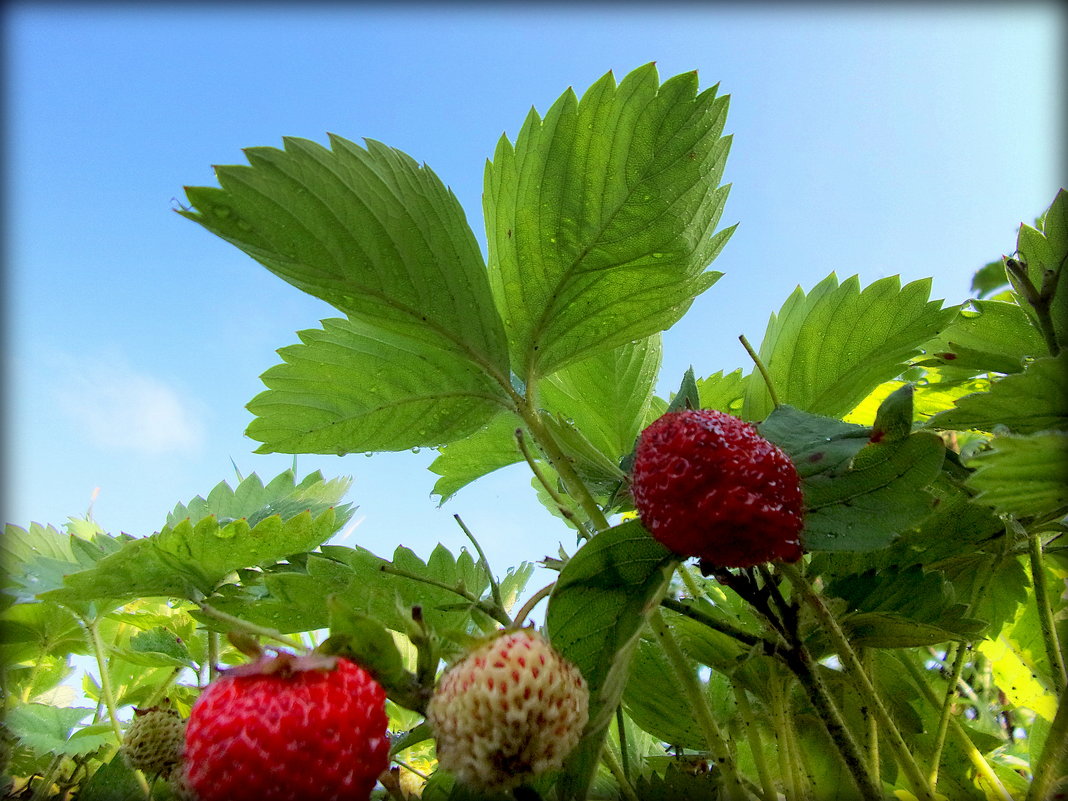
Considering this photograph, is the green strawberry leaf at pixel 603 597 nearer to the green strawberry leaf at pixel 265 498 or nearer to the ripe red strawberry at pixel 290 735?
the ripe red strawberry at pixel 290 735

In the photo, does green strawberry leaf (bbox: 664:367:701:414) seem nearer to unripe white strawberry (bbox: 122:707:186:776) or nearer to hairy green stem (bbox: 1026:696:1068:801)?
hairy green stem (bbox: 1026:696:1068:801)

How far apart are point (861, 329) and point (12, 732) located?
3.16 feet

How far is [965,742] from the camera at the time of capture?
2.27ft

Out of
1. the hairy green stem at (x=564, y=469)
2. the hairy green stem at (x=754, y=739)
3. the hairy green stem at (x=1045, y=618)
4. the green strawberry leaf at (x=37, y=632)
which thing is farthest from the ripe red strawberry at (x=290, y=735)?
the hairy green stem at (x=1045, y=618)

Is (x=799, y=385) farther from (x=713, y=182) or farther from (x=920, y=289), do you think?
(x=713, y=182)

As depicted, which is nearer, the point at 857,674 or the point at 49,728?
the point at 857,674

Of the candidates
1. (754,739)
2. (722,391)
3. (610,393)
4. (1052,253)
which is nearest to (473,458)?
(610,393)

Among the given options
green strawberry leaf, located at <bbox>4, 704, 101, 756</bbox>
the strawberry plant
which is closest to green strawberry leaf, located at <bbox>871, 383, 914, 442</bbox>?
the strawberry plant

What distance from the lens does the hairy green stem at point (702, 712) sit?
58 centimetres

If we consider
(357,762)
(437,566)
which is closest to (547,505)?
(437,566)

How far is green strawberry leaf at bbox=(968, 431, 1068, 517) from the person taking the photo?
48cm

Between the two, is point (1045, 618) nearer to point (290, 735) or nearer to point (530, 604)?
point (530, 604)

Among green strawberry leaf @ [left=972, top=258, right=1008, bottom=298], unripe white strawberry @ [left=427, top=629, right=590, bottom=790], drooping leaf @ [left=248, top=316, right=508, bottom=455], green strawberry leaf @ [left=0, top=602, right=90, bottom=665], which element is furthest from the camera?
green strawberry leaf @ [left=972, top=258, right=1008, bottom=298]

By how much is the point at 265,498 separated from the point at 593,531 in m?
0.48
